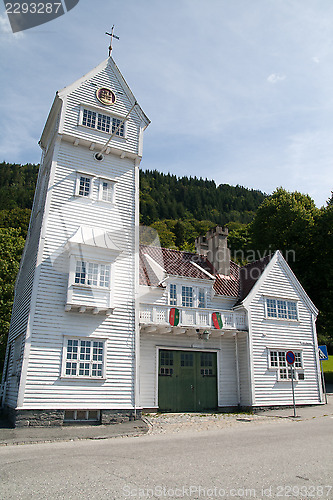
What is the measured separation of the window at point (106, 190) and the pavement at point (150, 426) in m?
10.8

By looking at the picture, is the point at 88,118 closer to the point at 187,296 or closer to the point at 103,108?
the point at 103,108

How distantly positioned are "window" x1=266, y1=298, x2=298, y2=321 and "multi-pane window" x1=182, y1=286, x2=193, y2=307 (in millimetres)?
4656

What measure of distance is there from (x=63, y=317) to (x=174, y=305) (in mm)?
6454

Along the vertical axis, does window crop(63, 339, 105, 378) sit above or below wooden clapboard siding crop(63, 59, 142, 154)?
below

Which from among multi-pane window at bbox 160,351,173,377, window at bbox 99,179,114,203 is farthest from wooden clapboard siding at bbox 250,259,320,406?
window at bbox 99,179,114,203

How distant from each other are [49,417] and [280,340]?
531 inches

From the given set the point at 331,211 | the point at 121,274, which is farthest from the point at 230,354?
the point at 331,211

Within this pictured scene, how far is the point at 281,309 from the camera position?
2272 centimetres

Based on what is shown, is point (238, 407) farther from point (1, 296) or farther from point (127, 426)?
point (1, 296)

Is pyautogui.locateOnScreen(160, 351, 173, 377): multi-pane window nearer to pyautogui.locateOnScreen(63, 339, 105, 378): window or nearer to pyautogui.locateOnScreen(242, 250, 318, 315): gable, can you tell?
pyautogui.locateOnScreen(63, 339, 105, 378): window

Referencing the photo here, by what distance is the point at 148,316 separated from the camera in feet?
62.0

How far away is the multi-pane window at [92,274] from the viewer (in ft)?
56.1

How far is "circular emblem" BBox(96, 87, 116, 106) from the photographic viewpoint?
20.6 m

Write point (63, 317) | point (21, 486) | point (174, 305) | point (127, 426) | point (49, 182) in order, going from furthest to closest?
point (174, 305) → point (49, 182) → point (63, 317) → point (127, 426) → point (21, 486)
